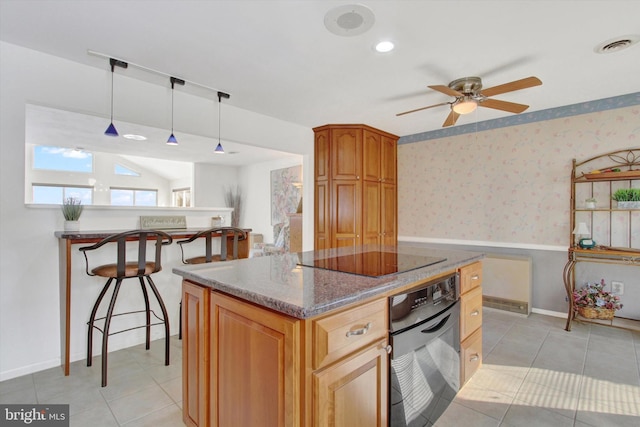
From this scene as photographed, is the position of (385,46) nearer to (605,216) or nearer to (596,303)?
(605,216)

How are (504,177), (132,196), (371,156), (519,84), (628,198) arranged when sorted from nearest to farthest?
(519,84) → (628,198) → (504,177) → (371,156) → (132,196)

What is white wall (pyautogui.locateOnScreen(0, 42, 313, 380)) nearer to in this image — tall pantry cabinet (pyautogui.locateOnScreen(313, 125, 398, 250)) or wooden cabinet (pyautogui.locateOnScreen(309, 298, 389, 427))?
wooden cabinet (pyautogui.locateOnScreen(309, 298, 389, 427))

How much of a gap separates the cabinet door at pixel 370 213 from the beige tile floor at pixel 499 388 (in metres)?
1.96

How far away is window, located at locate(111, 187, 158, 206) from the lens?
8570 millimetres

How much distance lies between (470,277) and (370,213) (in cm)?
242

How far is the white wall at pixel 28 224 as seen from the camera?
6.91ft

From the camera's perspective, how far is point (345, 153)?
13.5ft

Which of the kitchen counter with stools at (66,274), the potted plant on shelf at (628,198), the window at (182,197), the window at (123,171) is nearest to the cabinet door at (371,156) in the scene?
the potted plant on shelf at (628,198)

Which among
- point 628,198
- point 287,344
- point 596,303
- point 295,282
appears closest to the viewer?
→ point 287,344

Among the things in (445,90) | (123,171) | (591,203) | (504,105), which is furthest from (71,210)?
(123,171)

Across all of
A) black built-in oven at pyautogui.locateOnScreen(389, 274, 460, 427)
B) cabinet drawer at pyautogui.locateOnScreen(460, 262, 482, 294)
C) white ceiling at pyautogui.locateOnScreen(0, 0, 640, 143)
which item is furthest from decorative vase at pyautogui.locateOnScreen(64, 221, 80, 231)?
cabinet drawer at pyautogui.locateOnScreen(460, 262, 482, 294)

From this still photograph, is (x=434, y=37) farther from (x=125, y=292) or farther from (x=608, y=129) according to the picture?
(x=125, y=292)

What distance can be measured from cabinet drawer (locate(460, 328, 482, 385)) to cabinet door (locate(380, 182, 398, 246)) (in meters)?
2.37

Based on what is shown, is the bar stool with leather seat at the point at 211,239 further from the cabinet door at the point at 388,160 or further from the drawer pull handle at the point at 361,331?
the cabinet door at the point at 388,160
